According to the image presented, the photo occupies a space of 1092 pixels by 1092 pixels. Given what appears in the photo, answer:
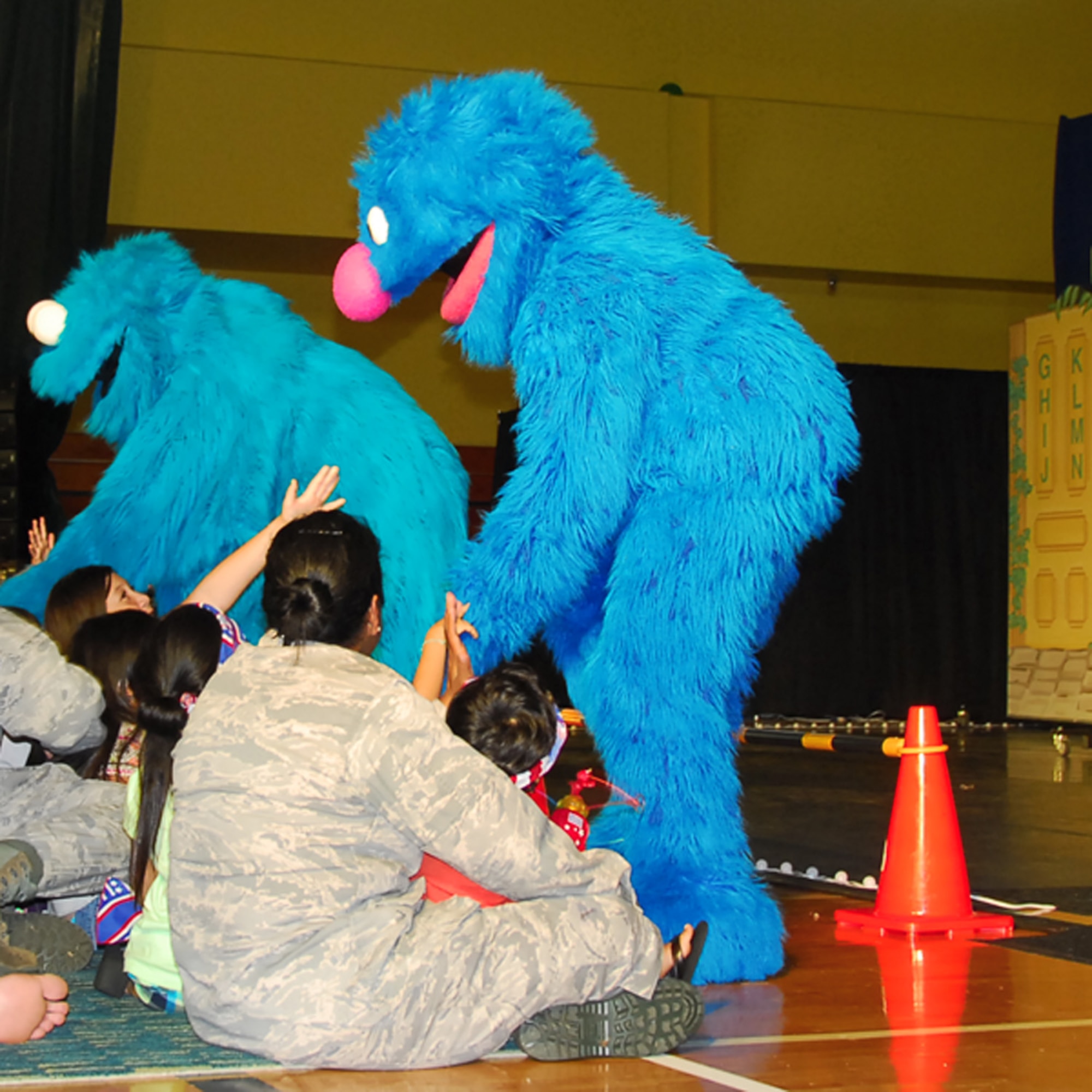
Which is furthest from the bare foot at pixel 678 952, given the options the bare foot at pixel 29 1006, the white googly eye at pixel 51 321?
the white googly eye at pixel 51 321

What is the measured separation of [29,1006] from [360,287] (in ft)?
4.19

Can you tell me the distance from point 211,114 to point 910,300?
4.84 metres

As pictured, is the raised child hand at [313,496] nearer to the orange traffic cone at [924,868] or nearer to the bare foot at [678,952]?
the bare foot at [678,952]

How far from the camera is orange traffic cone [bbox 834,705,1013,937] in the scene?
8.88 ft

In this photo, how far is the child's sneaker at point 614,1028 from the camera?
182 cm

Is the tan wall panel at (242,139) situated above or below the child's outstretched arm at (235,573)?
above

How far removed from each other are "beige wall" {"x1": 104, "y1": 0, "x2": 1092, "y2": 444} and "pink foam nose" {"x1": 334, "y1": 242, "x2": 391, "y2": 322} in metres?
5.62

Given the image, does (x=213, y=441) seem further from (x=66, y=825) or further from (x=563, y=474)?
(x=563, y=474)

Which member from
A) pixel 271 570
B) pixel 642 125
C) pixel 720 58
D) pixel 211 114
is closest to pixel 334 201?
pixel 211 114

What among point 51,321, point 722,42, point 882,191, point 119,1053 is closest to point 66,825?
point 119,1053

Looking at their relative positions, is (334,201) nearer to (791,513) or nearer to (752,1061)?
(791,513)

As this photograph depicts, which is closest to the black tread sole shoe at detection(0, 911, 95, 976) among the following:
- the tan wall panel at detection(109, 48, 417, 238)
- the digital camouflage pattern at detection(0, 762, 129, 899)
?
the digital camouflage pattern at detection(0, 762, 129, 899)

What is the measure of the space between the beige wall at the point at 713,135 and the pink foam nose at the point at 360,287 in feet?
18.4

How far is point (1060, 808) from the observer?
4.76 m
